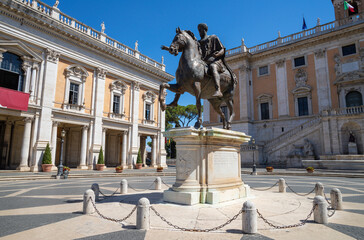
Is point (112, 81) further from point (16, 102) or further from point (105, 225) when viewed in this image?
point (105, 225)

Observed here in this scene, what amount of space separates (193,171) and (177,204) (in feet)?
3.14

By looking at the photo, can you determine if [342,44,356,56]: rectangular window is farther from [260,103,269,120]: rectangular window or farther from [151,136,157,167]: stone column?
[151,136,157,167]: stone column

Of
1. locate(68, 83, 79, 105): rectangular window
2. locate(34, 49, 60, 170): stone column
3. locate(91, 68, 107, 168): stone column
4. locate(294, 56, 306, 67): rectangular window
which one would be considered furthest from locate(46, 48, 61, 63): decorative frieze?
locate(294, 56, 306, 67): rectangular window

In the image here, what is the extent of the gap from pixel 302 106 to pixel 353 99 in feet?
18.7

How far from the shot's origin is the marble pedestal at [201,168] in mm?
5957

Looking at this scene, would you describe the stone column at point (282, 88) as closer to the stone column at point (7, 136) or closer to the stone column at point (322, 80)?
the stone column at point (322, 80)

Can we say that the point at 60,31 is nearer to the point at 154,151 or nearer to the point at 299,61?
the point at 154,151

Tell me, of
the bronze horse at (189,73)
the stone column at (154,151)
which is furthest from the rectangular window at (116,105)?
the bronze horse at (189,73)

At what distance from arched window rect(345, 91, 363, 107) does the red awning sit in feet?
116

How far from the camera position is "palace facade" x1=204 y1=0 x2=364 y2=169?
80.7 feet

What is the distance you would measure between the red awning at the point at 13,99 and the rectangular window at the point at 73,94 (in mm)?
4426

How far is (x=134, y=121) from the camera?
29.0m

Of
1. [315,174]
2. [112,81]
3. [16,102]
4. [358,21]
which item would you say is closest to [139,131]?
[112,81]

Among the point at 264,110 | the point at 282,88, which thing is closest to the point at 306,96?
the point at 282,88
